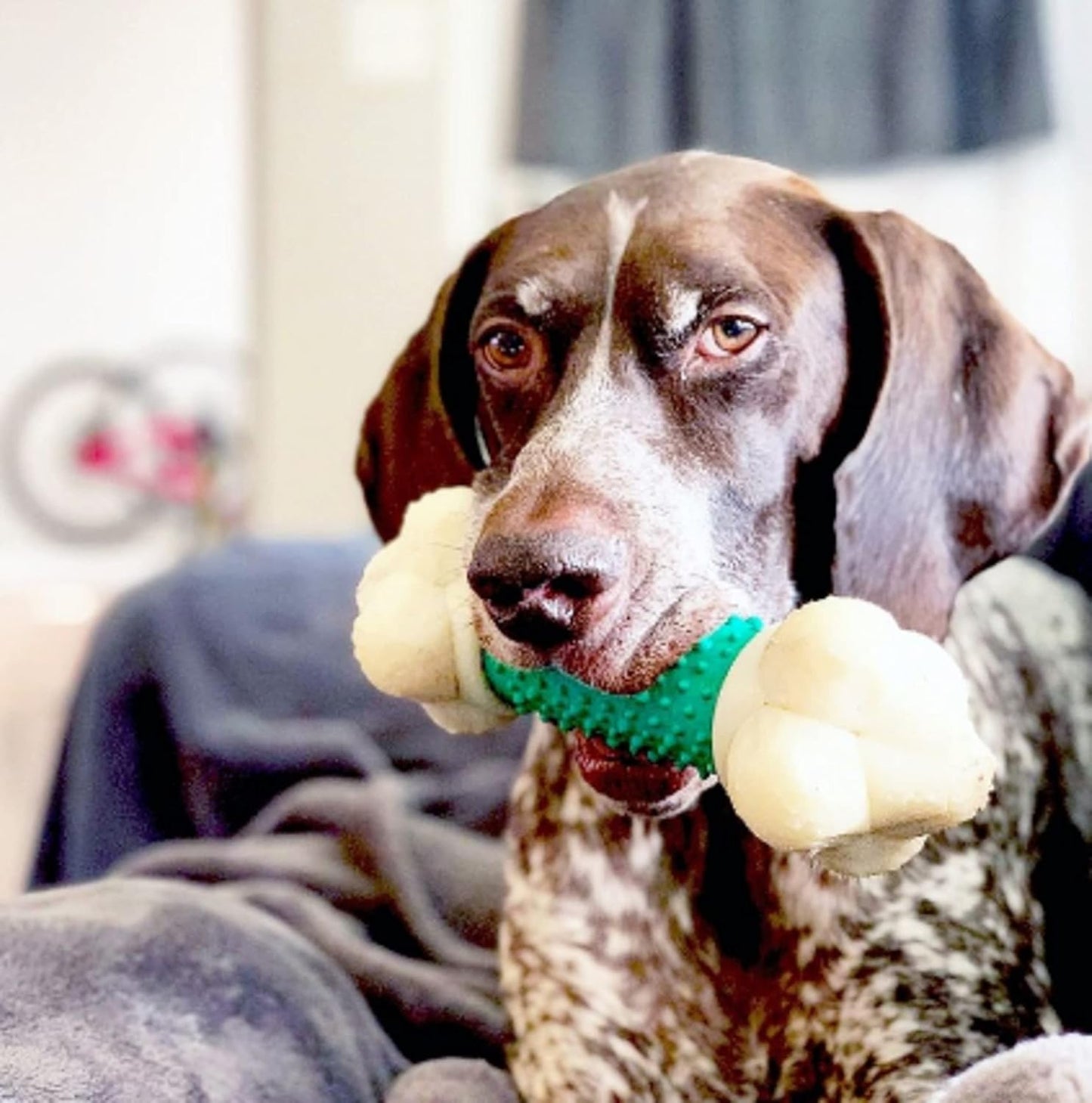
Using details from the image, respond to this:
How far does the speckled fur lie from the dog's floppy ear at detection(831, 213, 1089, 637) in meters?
0.20

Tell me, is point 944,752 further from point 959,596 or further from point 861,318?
point 959,596

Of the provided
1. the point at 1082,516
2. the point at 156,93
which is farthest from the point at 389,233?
the point at 156,93

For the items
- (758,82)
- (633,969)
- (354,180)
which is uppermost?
(758,82)

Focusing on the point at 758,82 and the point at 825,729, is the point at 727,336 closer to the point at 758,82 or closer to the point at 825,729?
the point at 825,729

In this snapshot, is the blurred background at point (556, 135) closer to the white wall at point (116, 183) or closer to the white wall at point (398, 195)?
the white wall at point (398, 195)

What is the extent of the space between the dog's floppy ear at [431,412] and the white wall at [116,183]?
19.2ft

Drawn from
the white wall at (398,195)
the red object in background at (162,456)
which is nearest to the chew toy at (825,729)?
the white wall at (398,195)

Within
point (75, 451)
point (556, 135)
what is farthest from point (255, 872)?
point (75, 451)

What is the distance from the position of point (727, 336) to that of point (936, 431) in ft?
0.60

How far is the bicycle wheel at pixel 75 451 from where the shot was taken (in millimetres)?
7328

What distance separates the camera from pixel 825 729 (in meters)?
0.89

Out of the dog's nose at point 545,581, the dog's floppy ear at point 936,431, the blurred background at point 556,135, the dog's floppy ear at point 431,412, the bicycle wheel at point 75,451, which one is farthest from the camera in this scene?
the bicycle wheel at point 75,451

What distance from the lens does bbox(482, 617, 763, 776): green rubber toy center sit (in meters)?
1.06

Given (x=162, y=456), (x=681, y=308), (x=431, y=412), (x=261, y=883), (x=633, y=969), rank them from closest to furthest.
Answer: (x=681, y=308) → (x=633, y=969) → (x=431, y=412) → (x=261, y=883) → (x=162, y=456)
